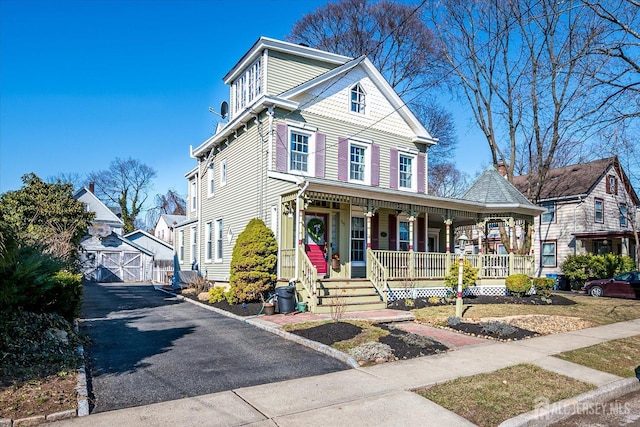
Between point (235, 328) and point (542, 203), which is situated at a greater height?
point (542, 203)

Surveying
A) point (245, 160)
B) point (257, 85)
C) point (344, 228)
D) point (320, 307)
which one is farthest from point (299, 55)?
point (320, 307)

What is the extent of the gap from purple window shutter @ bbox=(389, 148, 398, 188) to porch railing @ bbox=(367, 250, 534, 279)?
12.1ft

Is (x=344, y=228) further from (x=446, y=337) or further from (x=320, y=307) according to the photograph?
(x=446, y=337)

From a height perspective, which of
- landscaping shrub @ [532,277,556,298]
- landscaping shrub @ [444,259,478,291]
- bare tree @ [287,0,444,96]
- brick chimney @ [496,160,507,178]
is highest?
bare tree @ [287,0,444,96]

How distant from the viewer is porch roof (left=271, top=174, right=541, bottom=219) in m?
13.4

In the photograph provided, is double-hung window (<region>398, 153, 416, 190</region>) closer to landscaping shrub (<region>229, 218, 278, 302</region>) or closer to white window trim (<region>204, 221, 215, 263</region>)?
landscaping shrub (<region>229, 218, 278, 302</region>)

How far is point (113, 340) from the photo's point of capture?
30.0 ft

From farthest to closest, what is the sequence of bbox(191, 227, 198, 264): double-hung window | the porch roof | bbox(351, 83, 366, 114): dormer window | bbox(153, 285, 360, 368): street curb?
bbox(191, 227, 198, 264): double-hung window, bbox(351, 83, 366, 114): dormer window, the porch roof, bbox(153, 285, 360, 368): street curb

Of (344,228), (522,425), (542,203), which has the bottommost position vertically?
(522,425)

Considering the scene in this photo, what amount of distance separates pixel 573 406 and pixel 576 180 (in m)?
29.4

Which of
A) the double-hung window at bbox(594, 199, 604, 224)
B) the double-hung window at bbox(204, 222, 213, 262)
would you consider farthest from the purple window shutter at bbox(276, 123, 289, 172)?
the double-hung window at bbox(594, 199, 604, 224)

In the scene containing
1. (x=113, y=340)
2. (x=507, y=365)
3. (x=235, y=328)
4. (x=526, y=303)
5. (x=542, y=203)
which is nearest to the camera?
(x=507, y=365)

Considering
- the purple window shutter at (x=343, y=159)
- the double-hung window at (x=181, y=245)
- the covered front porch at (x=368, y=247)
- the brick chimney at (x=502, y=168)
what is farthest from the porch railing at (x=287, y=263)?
the brick chimney at (x=502, y=168)

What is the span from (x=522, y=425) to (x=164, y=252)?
40862 mm
